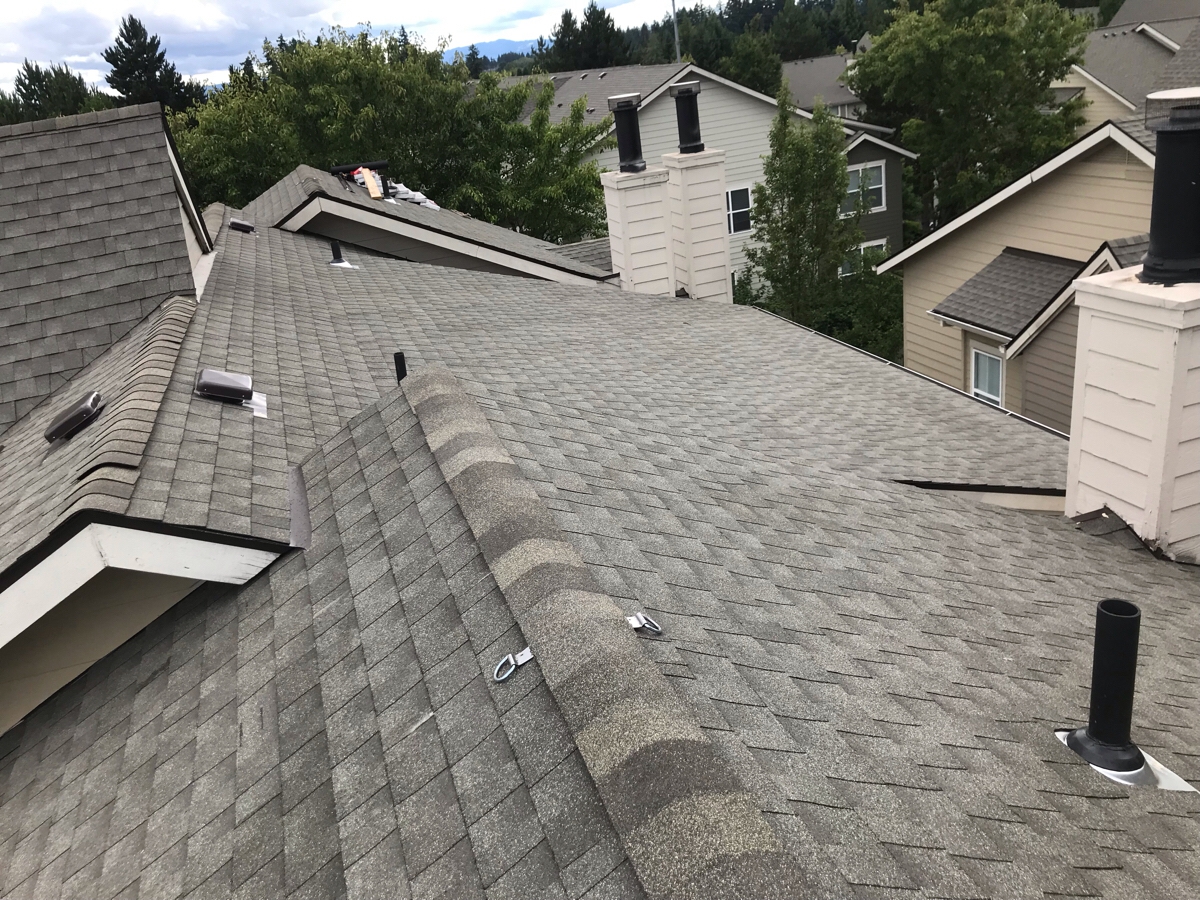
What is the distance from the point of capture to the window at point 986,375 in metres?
17.8

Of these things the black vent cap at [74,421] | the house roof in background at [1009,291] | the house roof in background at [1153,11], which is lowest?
the house roof in background at [1009,291]

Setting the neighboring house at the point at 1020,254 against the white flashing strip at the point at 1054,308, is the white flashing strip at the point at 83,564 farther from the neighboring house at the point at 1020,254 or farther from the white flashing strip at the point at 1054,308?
the neighboring house at the point at 1020,254

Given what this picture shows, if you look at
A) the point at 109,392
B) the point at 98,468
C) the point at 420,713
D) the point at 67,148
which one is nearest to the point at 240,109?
the point at 67,148

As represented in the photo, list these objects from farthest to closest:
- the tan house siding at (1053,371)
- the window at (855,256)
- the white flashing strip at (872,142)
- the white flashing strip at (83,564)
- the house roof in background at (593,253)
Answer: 1. the white flashing strip at (872,142)
2. the window at (855,256)
3. the house roof in background at (593,253)
4. the tan house siding at (1053,371)
5. the white flashing strip at (83,564)

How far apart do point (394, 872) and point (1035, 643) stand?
3.71 meters

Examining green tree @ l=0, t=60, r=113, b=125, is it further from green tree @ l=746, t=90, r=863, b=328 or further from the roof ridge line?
the roof ridge line

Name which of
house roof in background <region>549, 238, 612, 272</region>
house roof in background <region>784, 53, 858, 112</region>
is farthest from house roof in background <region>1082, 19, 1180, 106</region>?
house roof in background <region>549, 238, 612, 272</region>

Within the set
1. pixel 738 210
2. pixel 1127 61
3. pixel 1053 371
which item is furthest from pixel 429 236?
A: pixel 1127 61

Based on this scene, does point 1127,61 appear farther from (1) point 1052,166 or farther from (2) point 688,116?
(2) point 688,116

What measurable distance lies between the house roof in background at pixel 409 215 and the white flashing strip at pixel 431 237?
0.06 meters

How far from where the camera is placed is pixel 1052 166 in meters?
16.0

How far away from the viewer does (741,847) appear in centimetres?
239

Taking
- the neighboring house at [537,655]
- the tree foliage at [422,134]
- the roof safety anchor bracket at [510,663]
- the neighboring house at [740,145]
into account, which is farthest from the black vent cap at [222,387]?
the neighboring house at [740,145]

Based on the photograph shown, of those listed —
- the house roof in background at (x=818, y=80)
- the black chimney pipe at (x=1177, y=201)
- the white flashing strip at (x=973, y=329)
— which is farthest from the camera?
the house roof in background at (x=818, y=80)
